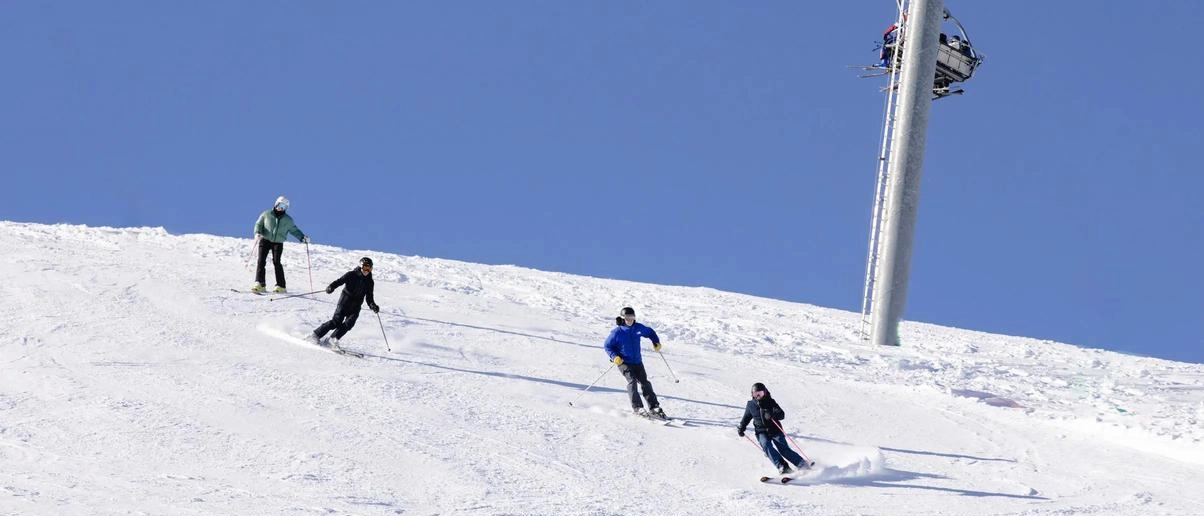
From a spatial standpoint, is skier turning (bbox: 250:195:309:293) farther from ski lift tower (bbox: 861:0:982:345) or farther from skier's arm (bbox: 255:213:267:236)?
ski lift tower (bbox: 861:0:982:345)

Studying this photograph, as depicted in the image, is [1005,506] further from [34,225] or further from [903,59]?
[34,225]

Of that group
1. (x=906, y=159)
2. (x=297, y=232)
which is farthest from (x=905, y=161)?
(x=297, y=232)

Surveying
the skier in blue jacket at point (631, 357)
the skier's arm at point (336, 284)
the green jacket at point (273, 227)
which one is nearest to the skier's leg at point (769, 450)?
the skier in blue jacket at point (631, 357)

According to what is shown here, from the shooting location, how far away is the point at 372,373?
16594 mm

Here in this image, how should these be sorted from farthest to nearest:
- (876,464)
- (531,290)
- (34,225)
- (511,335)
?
1. (34,225)
2. (531,290)
3. (511,335)
4. (876,464)

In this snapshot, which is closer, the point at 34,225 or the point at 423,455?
the point at 423,455

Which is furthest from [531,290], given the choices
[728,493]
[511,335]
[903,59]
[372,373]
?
[728,493]

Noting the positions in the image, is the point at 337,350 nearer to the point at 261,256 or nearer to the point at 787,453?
the point at 261,256

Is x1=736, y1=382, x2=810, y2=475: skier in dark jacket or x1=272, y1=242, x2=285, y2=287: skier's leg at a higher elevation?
x1=272, y1=242, x2=285, y2=287: skier's leg

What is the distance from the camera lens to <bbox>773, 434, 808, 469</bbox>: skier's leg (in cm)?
1377

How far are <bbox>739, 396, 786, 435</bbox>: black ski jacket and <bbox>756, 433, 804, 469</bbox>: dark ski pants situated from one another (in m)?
0.06

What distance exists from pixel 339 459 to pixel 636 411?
4.58m

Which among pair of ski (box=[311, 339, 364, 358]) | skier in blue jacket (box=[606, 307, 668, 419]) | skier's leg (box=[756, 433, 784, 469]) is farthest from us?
pair of ski (box=[311, 339, 364, 358])

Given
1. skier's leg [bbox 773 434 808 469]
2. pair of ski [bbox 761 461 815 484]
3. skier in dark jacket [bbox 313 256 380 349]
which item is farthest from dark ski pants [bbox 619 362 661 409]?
skier in dark jacket [bbox 313 256 380 349]
